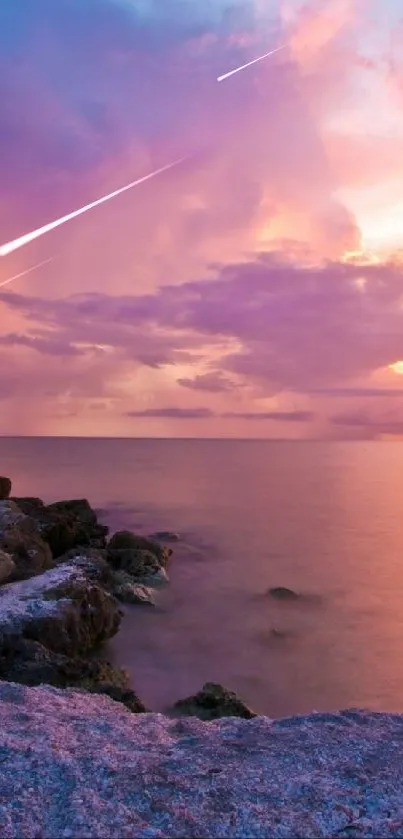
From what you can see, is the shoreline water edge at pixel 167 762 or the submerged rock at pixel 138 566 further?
the submerged rock at pixel 138 566

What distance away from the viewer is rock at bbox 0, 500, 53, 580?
1939 cm

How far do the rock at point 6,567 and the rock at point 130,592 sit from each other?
3483 mm

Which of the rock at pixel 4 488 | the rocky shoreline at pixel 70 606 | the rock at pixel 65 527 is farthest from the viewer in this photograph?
the rock at pixel 4 488

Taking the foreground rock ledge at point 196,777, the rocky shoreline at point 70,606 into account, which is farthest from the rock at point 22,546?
the foreground rock ledge at point 196,777

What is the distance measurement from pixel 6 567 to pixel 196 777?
42.1 feet

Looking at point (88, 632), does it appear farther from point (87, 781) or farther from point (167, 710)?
point (87, 781)

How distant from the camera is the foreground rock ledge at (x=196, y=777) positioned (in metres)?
6.04

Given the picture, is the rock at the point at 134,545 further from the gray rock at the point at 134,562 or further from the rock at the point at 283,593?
the rock at the point at 283,593

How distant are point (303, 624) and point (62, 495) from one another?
142 ft

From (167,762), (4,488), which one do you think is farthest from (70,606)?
(4,488)

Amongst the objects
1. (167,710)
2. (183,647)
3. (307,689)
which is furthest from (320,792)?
(183,647)

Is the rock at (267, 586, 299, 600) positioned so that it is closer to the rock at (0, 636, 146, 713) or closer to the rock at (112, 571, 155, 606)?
the rock at (112, 571, 155, 606)

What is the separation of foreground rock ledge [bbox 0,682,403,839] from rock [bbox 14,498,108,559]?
16929 mm

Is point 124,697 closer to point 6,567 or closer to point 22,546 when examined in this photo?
point 6,567
